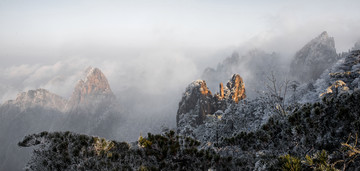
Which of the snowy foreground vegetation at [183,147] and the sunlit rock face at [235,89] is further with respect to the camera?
the sunlit rock face at [235,89]

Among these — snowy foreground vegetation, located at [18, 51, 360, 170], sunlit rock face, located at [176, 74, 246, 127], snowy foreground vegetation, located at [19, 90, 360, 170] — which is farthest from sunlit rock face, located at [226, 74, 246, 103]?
snowy foreground vegetation, located at [19, 90, 360, 170]

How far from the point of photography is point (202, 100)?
12619 cm

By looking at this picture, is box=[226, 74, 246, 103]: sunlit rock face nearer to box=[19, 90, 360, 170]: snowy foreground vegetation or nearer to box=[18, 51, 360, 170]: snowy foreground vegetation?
box=[18, 51, 360, 170]: snowy foreground vegetation

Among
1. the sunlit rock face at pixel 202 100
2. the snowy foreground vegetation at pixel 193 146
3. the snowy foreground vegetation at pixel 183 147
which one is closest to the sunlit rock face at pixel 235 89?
the sunlit rock face at pixel 202 100

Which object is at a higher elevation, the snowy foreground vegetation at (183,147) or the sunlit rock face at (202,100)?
the sunlit rock face at (202,100)

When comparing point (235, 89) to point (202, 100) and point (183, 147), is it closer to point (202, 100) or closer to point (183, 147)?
point (202, 100)

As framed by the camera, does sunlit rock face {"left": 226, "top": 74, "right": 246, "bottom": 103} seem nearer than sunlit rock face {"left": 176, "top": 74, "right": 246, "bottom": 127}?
No

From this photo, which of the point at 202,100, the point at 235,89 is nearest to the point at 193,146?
the point at 202,100

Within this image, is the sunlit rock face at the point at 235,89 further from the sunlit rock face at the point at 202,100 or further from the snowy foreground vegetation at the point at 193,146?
the snowy foreground vegetation at the point at 193,146

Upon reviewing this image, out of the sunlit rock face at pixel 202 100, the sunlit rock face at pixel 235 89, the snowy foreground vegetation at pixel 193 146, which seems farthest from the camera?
the sunlit rock face at pixel 235 89

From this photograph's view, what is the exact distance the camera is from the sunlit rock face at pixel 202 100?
122 meters

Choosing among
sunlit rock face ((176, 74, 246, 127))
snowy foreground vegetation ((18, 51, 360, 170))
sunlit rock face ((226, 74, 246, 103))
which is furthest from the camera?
sunlit rock face ((226, 74, 246, 103))

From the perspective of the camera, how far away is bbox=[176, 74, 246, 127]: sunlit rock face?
122500mm

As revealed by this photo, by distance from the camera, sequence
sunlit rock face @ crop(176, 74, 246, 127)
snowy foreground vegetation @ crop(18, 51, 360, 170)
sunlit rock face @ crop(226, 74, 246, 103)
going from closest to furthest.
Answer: snowy foreground vegetation @ crop(18, 51, 360, 170) → sunlit rock face @ crop(176, 74, 246, 127) → sunlit rock face @ crop(226, 74, 246, 103)
